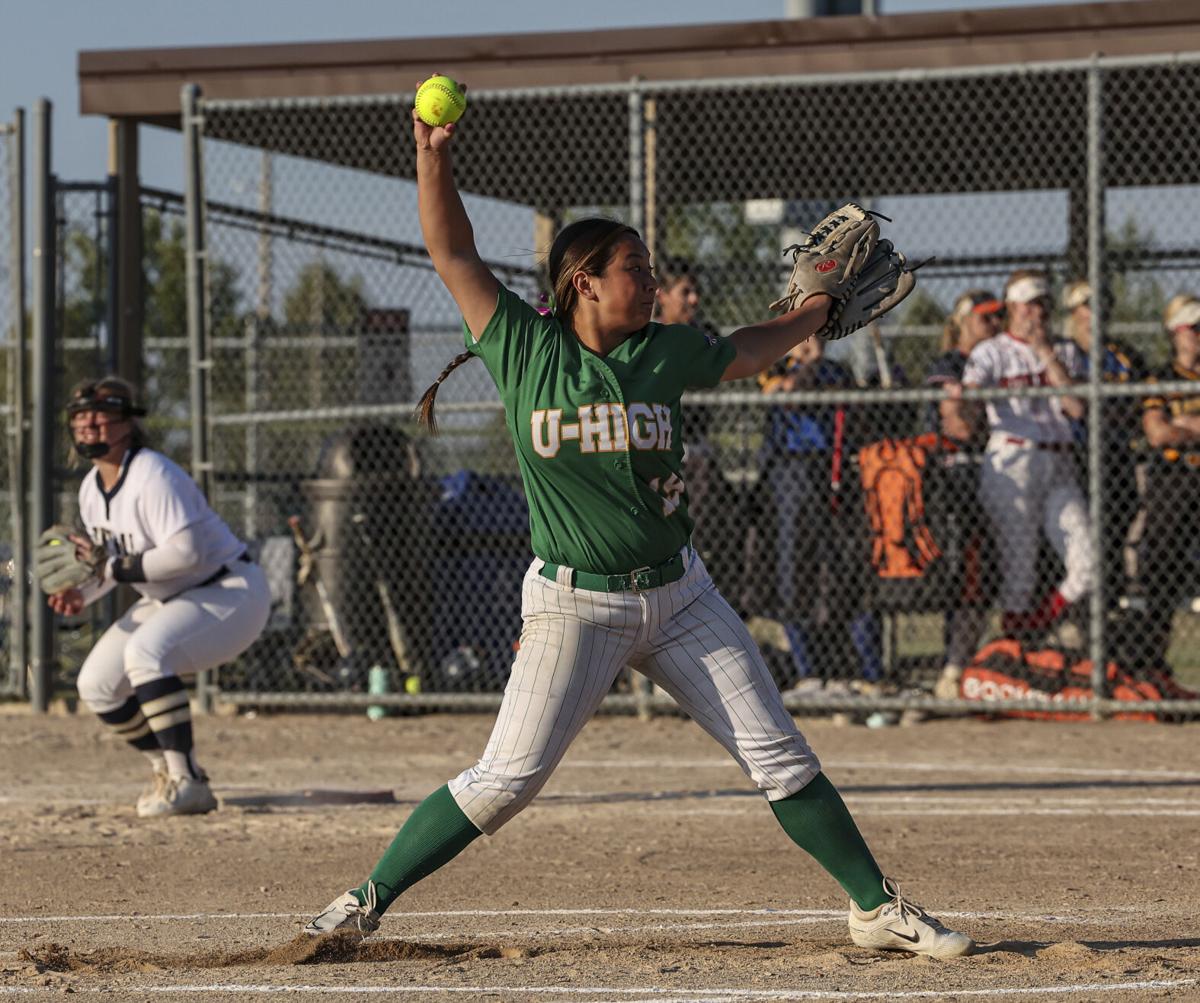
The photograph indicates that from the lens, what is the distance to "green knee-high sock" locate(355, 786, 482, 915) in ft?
15.7

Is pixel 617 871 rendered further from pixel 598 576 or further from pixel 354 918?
pixel 598 576

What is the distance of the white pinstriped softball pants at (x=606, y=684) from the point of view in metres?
4.75

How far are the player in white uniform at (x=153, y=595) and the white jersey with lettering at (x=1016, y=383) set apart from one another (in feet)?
14.3

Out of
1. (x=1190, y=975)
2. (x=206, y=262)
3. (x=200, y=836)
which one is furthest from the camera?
(x=206, y=262)

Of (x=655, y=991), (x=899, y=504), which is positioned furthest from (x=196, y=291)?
(x=655, y=991)

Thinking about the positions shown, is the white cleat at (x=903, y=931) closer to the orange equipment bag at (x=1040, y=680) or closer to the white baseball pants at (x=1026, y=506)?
the orange equipment bag at (x=1040, y=680)

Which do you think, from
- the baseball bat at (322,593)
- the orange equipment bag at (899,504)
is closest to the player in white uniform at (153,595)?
the baseball bat at (322,593)

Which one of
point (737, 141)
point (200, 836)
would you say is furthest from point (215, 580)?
point (737, 141)

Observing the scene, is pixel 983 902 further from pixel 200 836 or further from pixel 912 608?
pixel 912 608

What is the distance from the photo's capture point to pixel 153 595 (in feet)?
26.9

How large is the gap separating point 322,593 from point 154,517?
388 cm

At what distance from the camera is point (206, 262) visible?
11500mm

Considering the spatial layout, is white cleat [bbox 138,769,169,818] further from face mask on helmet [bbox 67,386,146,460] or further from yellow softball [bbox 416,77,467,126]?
yellow softball [bbox 416,77,467,126]

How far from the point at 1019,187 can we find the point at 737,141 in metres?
2.90
